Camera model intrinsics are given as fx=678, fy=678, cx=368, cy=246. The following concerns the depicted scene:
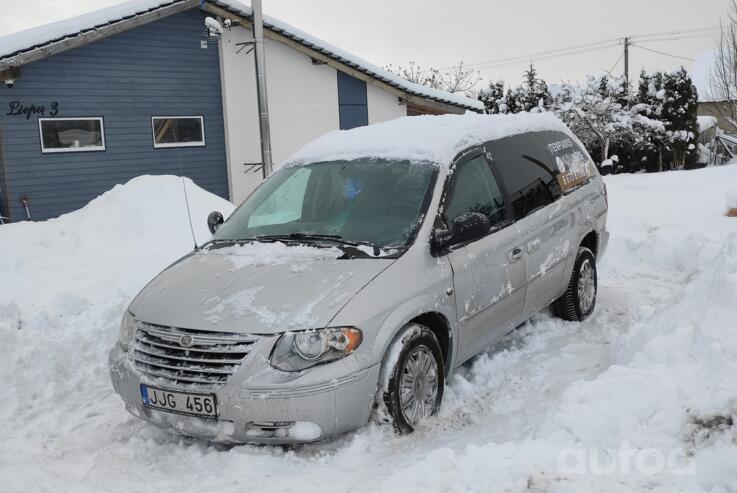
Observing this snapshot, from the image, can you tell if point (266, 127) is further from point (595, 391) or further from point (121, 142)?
point (595, 391)

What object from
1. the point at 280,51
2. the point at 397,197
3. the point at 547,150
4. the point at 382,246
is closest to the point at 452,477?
the point at 382,246

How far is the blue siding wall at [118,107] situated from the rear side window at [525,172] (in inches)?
468

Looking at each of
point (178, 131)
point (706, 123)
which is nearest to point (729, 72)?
point (706, 123)

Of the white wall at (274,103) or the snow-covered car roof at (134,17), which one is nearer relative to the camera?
the snow-covered car roof at (134,17)

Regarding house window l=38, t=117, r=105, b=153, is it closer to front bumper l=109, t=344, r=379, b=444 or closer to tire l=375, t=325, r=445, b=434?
front bumper l=109, t=344, r=379, b=444

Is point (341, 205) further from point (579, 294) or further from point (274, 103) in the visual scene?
point (274, 103)

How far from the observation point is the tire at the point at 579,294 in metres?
6.13

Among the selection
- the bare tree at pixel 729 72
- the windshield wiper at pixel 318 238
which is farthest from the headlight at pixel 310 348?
the bare tree at pixel 729 72

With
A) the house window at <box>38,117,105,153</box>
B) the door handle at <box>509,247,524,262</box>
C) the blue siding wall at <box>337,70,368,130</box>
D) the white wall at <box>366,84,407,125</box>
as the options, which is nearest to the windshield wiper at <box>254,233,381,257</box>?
the door handle at <box>509,247,524,262</box>

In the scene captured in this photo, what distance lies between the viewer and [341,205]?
473cm

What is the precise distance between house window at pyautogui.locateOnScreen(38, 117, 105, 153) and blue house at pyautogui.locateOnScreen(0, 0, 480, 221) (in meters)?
0.02

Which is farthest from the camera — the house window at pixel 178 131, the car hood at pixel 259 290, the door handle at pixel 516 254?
the house window at pixel 178 131

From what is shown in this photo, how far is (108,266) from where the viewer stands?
25.8ft

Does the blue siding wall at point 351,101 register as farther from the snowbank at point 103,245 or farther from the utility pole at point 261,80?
the snowbank at point 103,245
